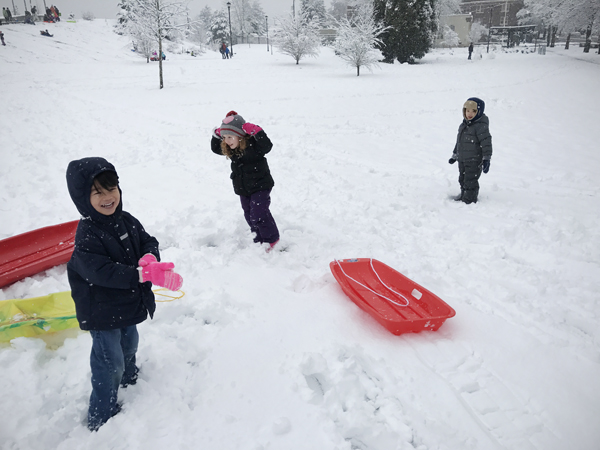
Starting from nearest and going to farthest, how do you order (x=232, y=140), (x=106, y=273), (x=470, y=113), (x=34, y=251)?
(x=106, y=273), (x=232, y=140), (x=34, y=251), (x=470, y=113)

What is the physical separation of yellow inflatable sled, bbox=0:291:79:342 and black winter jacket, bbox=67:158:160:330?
3.36 feet

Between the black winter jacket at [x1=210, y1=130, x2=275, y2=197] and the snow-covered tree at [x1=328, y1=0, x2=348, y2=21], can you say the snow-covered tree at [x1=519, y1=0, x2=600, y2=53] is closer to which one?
the black winter jacket at [x1=210, y1=130, x2=275, y2=197]

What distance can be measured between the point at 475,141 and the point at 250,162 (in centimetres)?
349

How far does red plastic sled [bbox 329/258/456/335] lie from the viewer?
2.79 m

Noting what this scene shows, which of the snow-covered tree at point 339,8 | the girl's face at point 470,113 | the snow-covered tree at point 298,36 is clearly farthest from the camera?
the snow-covered tree at point 339,8

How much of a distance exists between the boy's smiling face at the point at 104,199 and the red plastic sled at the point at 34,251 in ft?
7.61

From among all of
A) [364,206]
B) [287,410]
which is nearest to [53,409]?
[287,410]

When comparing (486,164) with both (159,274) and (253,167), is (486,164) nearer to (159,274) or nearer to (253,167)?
(253,167)

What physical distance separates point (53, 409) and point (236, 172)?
252cm

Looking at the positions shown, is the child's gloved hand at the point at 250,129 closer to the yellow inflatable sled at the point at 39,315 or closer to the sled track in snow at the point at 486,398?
the yellow inflatable sled at the point at 39,315

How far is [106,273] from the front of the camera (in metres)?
1.78

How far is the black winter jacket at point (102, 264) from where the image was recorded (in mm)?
1732

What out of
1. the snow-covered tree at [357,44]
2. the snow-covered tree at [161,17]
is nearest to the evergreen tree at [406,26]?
the snow-covered tree at [357,44]

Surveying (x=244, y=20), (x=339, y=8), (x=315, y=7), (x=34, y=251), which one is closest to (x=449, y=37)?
(x=315, y=7)
